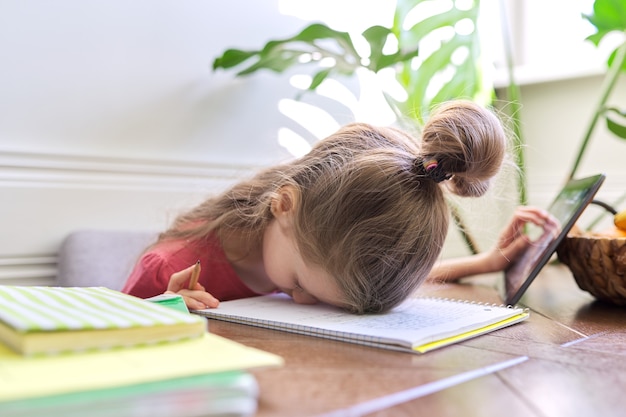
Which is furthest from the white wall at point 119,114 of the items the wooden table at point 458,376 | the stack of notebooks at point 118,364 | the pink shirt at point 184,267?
the stack of notebooks at point 118,364

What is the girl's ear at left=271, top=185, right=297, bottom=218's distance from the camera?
916mm

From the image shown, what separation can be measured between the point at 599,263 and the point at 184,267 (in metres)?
0.62

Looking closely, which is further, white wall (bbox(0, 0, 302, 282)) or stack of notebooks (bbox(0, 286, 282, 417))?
white wall (bbox(0, 0, 302, 282))

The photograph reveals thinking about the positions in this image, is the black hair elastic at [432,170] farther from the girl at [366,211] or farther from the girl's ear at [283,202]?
the girl's ear at [283,202]

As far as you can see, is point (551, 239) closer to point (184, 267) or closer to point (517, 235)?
point (517, 235)

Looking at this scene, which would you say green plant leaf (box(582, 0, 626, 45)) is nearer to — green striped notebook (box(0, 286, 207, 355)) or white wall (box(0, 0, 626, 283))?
white wall (box(0, 0, 626, 283))

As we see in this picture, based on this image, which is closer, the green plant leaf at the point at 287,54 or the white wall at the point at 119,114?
the white wall at the point at 119,114

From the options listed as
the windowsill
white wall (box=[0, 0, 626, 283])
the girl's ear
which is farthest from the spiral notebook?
the windowsill

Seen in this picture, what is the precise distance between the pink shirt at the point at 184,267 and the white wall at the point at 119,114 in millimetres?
234

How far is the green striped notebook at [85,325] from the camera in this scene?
16.3 inches

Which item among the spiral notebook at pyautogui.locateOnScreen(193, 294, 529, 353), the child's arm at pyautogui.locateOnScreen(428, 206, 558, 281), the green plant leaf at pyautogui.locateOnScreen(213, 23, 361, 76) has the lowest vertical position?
the child's arm at pyautogui.locateOnScreen(428, 206, 558, 281)

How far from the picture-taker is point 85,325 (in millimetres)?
428

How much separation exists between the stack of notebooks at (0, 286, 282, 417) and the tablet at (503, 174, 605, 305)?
558 mm

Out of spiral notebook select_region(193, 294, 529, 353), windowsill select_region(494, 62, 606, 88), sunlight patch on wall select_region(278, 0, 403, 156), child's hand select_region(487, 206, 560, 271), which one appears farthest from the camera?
windowsill select_region(494, 62, 606, 88)
